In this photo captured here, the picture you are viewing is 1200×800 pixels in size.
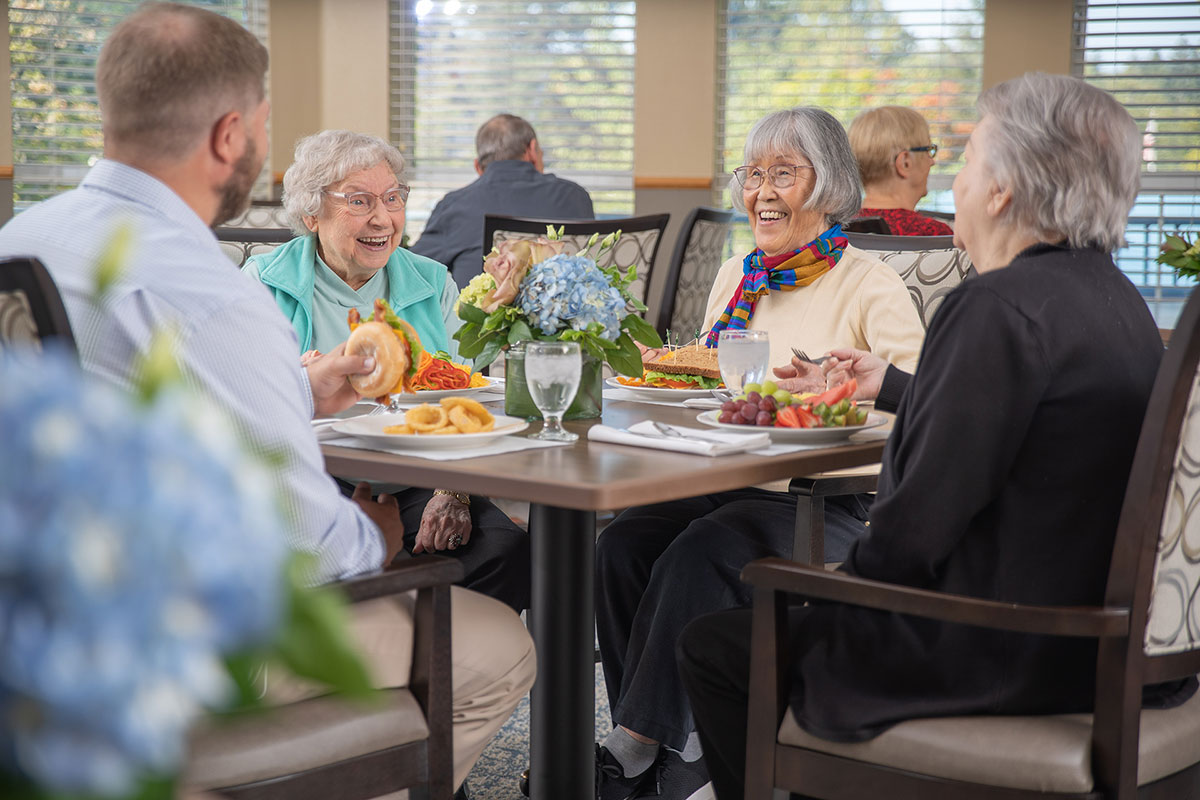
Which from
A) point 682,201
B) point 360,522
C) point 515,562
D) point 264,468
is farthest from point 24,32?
point 264,468

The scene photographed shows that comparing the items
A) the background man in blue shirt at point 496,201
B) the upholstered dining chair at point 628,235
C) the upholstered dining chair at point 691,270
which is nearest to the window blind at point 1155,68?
the upholstered dining chair at point 691,270

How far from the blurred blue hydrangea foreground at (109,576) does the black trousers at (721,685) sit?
1144mm

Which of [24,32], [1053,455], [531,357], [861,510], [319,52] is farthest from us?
[319,52]

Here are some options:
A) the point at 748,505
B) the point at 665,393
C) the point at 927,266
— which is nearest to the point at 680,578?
the point at 748,505

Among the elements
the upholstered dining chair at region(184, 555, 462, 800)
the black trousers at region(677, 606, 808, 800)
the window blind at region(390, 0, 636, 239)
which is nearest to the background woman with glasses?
the black trousers at region(677, 606, 808, 800)

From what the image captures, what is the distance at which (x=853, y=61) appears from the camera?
6.52 meters

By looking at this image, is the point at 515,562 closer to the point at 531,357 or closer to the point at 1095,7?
the point at 531,357

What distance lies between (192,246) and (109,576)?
3.11 ft

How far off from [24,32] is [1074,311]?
6.08 m

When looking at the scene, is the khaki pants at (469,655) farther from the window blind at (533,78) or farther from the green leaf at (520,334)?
the window blind at (533,78)

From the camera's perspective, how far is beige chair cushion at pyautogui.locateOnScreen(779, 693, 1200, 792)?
125cm

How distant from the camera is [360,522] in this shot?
4.43ft

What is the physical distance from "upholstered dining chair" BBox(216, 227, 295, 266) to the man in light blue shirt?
1.60 metres

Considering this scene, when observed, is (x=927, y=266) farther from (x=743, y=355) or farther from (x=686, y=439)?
(x=686, y=439)
